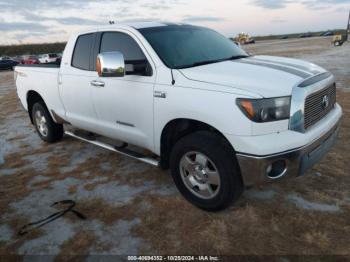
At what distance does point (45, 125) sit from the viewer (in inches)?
235

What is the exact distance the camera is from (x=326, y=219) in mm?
3191

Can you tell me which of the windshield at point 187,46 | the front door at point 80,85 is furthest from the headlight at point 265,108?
the front door at point 80,85

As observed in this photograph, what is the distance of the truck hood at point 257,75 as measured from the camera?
292cm

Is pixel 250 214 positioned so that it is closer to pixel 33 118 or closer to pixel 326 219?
pixel 326 219

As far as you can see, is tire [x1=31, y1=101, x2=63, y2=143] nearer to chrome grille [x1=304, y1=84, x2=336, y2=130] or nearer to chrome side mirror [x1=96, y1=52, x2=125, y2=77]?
chrome side mirror [x1=96, y1=52, x2=125, y2=77]

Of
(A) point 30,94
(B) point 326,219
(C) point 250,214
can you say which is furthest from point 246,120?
(A) point 30,94

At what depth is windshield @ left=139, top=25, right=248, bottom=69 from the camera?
368 centimetres

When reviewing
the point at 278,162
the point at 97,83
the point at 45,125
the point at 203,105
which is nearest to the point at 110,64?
the point at 97,83

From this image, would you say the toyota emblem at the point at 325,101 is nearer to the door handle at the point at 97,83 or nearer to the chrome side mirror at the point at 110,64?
the chrome side mirror at the point at 110,64

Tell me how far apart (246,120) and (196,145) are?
60 cm

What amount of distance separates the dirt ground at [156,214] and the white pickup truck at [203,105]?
351 mm

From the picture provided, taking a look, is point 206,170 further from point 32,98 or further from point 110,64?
point 32,98

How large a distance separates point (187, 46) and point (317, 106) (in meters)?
1.62

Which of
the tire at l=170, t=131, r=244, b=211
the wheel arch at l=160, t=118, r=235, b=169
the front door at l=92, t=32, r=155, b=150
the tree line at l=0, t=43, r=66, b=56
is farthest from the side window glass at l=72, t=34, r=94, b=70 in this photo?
the tree line at l=0, t=43, r=66, b=56
